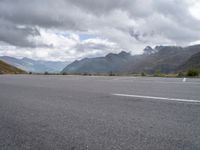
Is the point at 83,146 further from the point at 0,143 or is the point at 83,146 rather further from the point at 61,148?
the point at 0,143

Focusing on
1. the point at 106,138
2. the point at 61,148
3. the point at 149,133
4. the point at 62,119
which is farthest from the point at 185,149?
the point at 62,119

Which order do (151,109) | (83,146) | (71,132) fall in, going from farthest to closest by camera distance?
(151,109)
(71,132)
(83,146)

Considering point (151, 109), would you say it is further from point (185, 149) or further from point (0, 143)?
point (0, 143)

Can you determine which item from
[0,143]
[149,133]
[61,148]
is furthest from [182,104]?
[0,143]

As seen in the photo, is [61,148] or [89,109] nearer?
[61,148]

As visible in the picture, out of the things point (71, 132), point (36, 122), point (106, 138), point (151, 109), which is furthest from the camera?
point (151, 109)

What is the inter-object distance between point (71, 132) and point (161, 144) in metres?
1.38

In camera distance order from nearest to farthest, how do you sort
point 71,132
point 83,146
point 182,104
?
point 83,146 → point 71,132 → point 182,104

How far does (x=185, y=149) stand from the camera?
7.77 ft

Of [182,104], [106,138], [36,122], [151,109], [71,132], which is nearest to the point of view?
[106,138]

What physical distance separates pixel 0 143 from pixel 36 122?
930mm

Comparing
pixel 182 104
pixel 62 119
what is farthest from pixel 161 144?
pixel 182 104

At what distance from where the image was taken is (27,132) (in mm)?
3084

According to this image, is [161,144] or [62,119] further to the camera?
[62,119]
